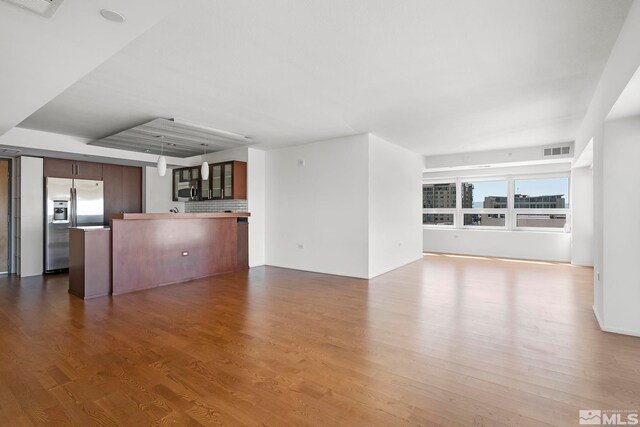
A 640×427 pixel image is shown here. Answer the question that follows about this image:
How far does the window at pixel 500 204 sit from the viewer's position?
7742 millimetres

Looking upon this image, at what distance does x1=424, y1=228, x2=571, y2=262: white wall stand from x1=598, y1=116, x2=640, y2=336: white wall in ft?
16.2

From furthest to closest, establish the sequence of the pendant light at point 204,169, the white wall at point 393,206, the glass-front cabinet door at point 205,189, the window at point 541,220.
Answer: the window at point 541,220 → the glass-front cabinet door at point 205,189 → the white wall at point 393,206 → the pendant light at point 204,169

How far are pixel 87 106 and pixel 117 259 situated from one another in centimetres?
213

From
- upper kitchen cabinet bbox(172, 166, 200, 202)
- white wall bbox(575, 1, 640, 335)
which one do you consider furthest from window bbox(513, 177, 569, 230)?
upper kitchen cabinet bbox(172, 166, 200, 202)

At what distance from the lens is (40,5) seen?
170cm

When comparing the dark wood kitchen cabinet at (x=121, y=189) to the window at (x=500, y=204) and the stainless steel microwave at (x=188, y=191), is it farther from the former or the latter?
the window at (x=500, y=204)

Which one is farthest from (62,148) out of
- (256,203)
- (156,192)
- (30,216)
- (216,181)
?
(256,203)

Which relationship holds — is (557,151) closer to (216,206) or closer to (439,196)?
(439,196)

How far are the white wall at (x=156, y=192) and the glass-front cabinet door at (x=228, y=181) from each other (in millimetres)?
1905

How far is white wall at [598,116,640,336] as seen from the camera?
3070 millimetres

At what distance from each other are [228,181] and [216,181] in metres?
0.47

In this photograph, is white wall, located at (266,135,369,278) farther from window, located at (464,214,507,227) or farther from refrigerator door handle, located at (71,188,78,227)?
window, located at (464,214,507,227)

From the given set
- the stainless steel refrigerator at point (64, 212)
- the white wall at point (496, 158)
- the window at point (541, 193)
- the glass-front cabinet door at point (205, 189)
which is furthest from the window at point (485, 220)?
the stainless steel refrigerator at point (64, 212)

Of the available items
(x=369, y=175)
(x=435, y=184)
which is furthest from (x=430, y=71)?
(x=435, y=184)
